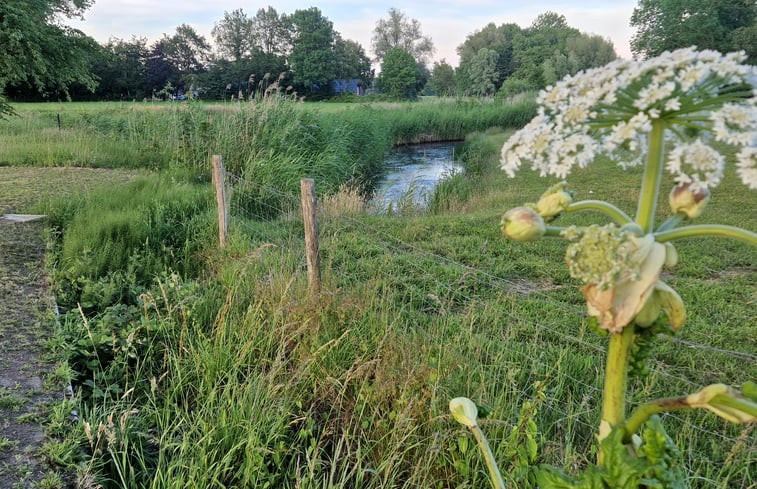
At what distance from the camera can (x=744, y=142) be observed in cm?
65

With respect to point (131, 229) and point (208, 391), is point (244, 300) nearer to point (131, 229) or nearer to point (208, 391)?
point (208, 391)

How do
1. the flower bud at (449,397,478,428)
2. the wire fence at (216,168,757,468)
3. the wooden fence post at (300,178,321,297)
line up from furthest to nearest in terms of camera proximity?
the wooden fence post at (300,178,321,297) → the wire fence at (216,168,757,468) → the flower bud at (449,397,478,428)

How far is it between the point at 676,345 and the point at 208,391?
323 cm

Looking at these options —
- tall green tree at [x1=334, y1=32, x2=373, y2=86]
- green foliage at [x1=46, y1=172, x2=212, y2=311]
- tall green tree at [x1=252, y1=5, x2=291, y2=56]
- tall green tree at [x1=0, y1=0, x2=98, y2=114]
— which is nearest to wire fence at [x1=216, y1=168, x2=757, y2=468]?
green foliage at [x1=46, y1=172, x2=212, y2=311]

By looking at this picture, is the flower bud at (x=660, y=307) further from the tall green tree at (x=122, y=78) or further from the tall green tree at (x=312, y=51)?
the tall green tree at (x=312, y=51)

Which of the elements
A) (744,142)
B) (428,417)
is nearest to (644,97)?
(744,142)

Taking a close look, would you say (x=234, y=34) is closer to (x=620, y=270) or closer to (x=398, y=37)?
(x=398, y=37)

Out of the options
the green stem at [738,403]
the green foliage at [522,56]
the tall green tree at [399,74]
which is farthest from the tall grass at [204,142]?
the tall green tree at [399,74]

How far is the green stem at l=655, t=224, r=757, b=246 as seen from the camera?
0.58 metres

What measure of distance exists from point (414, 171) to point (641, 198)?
14585mm

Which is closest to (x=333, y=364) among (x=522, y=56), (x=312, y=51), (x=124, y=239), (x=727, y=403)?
(x=727, y=403)

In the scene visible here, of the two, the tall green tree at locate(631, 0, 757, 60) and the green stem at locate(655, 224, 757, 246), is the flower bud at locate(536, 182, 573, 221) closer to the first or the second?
the green stem at locate(655, 224, 757, 246)

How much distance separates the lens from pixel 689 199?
2.34 feet

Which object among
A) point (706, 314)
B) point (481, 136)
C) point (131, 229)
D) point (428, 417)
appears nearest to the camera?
point (428, 417)
